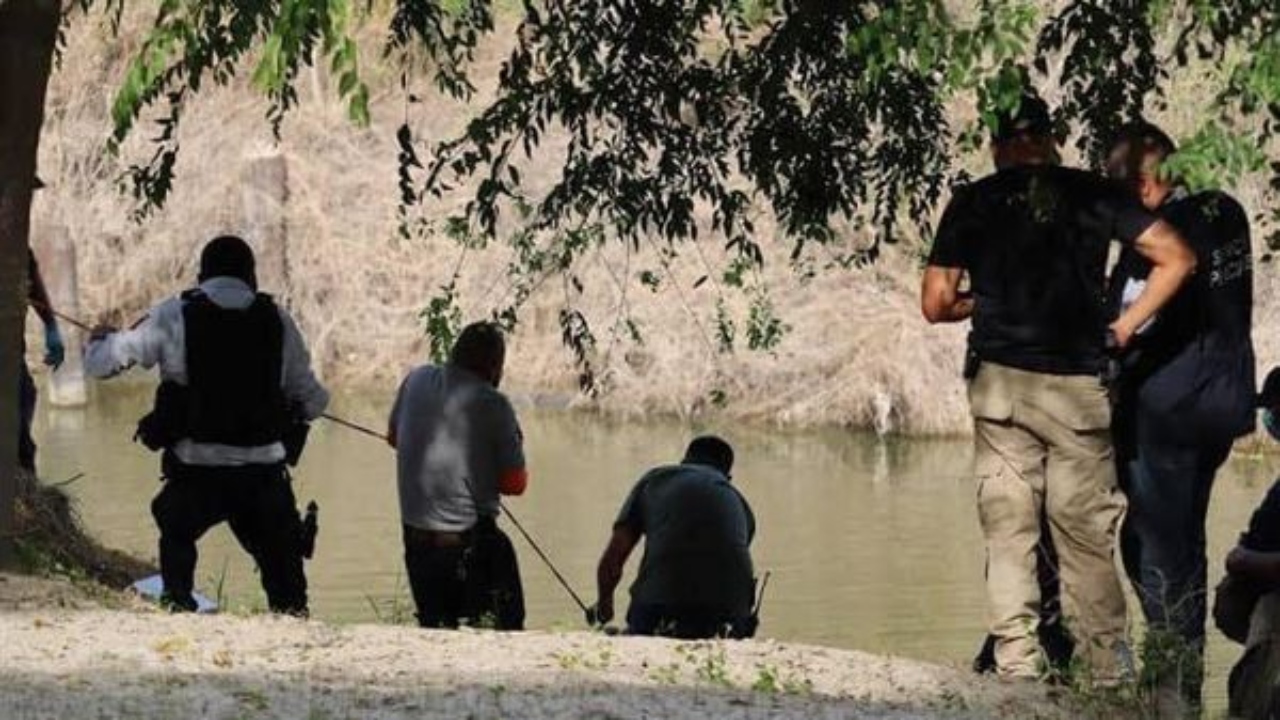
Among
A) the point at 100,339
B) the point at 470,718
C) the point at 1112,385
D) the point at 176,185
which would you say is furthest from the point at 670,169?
the point at 176,185

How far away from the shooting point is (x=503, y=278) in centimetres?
2336

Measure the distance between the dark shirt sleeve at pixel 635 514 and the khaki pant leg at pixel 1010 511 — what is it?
2.63 m

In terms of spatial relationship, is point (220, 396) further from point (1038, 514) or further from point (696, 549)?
point (1038, 514)

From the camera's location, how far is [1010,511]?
317 inches

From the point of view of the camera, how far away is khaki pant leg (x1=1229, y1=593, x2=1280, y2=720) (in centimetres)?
783

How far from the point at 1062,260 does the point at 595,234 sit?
186 inches

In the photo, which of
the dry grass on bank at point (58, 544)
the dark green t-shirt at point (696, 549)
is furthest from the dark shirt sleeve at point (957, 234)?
the dry grass on bank at point (58, 544)

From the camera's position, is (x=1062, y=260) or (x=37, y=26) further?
(x=37, y=26)

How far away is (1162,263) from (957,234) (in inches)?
22.9

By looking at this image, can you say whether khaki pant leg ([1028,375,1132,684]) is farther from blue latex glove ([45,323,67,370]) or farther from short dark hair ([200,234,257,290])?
blue latex glove ([45,323,67,370])

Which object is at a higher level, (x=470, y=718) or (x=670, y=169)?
(x=670, y=169)

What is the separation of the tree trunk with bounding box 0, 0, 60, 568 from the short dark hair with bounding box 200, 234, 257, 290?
0.61 m

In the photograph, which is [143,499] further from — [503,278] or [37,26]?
[37,26]

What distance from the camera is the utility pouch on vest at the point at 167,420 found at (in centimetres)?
948
